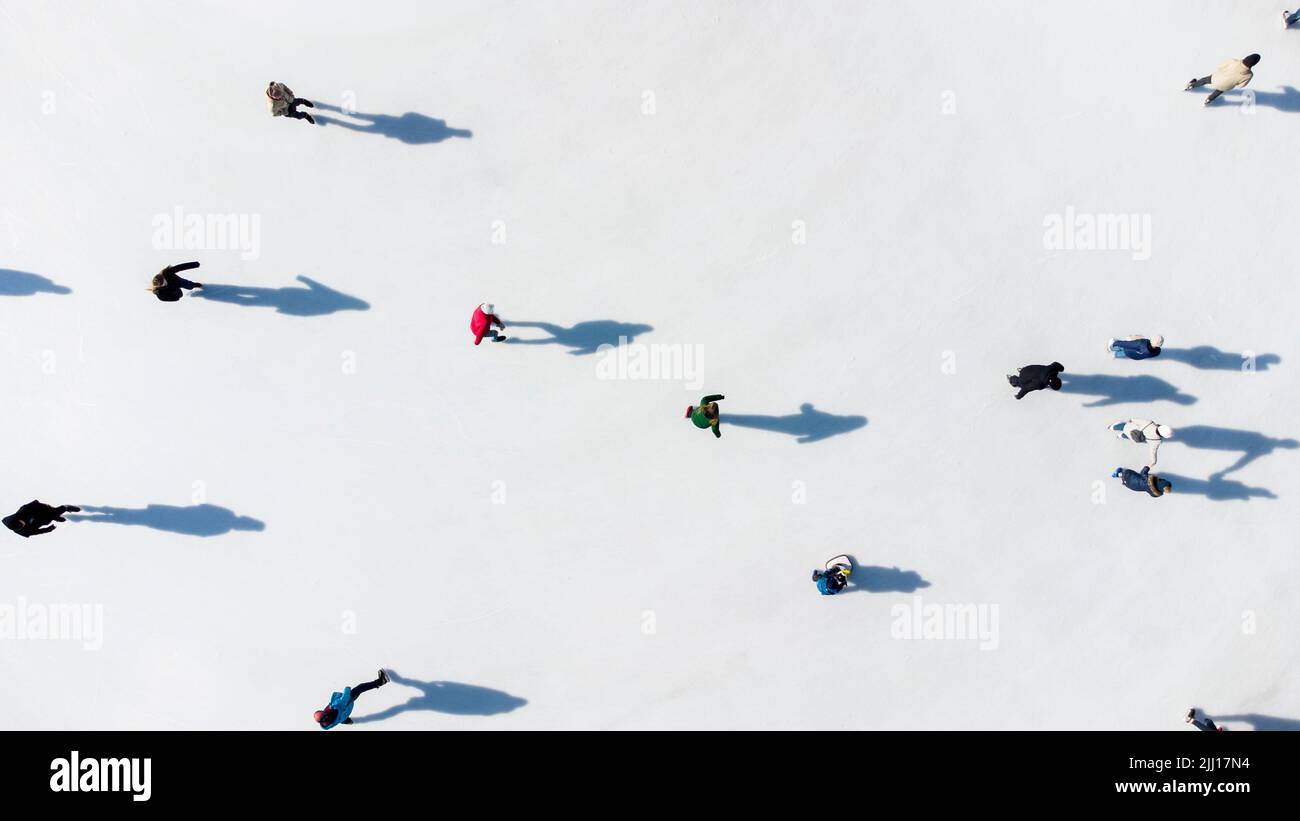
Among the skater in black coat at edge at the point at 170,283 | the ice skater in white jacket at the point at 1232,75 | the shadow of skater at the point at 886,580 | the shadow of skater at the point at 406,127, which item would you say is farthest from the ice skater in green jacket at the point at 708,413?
the ice skater in white jacket at the point at 1232,75

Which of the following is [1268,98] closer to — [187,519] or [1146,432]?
[1146,432]

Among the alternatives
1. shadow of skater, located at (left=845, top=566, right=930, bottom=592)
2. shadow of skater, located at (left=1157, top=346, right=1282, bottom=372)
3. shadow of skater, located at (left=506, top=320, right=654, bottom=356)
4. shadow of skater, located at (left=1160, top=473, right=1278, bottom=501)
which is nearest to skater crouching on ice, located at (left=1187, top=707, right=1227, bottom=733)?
shadow of skater, located at (left=1160, top=473, right=1278, bottom=501)

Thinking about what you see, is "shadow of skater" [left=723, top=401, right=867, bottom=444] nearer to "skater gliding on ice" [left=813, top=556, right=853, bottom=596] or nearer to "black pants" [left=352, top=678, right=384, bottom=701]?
"skater gliding on ice" [left=813, top=556, right=853, bottom=596]
